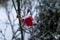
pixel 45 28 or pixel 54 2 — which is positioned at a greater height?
pixel 54 2

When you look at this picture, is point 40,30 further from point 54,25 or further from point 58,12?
point 58,12

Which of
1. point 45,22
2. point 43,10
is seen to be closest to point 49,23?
point 45,22

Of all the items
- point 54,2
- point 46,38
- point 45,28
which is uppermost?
point 54,2

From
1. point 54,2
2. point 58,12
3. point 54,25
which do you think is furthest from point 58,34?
point 54,2

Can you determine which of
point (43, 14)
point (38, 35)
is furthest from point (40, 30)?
point (43, 14)

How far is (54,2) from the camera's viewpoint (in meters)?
2.76

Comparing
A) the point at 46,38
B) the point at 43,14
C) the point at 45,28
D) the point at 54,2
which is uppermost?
the point at 54,2

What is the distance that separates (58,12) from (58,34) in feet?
1.13

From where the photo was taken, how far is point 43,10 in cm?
279

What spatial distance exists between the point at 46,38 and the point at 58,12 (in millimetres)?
451

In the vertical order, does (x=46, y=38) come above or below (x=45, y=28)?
below

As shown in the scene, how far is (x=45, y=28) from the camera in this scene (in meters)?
2.68

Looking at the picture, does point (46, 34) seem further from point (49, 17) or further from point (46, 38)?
point (49, 17)

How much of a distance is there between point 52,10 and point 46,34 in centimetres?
39
